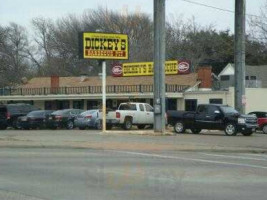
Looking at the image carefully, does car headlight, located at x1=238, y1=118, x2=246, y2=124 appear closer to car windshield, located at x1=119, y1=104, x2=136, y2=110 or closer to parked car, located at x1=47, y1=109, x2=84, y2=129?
car windshield, located at x1=119, y1=104, x2=136, y2=110

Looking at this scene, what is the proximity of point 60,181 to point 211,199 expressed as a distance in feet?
11.7

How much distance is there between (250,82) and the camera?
54.0 m

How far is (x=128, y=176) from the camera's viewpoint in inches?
517

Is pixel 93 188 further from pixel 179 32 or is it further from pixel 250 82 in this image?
pixel 179 32

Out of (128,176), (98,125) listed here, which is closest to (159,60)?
(98,125)

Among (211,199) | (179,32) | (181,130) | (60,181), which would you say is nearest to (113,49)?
(181,130)

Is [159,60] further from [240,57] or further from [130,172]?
[130,172]

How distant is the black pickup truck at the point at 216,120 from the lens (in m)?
31.4

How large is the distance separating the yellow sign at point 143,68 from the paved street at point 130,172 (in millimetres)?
25101

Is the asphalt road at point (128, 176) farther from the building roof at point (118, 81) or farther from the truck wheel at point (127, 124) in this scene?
the building roof at point (118, 81)

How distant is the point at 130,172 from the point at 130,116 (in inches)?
914

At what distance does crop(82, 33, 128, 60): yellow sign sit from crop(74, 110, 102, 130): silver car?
731cm

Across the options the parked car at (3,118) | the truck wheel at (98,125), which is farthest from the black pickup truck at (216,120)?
the parked car at (3,118)

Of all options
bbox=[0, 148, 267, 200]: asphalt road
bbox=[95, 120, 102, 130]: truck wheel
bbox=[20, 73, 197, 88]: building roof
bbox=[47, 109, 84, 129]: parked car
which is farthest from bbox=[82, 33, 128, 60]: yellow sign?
bbox=[20, 73, 197, 88]: building roof
